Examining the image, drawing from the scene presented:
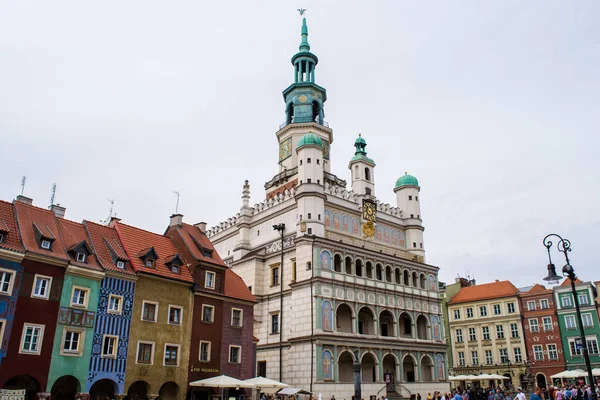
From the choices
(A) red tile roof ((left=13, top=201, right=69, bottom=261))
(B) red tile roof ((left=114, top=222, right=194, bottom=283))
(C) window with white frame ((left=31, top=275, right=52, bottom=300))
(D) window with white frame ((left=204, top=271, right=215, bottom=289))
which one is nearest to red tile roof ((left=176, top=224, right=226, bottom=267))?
(D) window with white frame ((left=204, top=271, right=215, bottom=289))

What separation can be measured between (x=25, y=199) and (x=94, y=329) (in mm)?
9340

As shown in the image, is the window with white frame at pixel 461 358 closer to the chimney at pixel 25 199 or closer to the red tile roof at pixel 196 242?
the red tile roof at pixel 196 242

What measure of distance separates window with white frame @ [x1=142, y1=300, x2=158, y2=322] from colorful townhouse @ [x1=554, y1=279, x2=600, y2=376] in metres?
51.0

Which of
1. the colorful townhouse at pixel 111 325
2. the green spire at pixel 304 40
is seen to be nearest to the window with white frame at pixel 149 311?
the colorful townhouse at pixel 111 325

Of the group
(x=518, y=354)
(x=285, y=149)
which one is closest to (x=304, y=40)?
(x=285, y=149)

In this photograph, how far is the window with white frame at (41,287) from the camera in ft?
87.1

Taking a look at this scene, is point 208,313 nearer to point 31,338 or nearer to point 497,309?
point 31,338

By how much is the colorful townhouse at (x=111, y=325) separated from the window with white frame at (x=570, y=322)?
54586mm

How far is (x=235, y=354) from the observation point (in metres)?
35.2

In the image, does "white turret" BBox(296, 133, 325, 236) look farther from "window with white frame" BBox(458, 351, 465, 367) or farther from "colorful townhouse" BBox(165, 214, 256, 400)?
"window with white frame" BBox(458, 351, 465, 367)

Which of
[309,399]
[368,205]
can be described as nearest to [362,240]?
[368,205]

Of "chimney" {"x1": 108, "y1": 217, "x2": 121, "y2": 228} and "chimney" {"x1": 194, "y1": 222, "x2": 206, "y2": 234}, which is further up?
"chimney" {"x1": 194, "y1": 222, "x2": 206, "y2": 234}

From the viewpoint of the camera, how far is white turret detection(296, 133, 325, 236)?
157 feet

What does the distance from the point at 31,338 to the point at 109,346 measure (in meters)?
4.35
